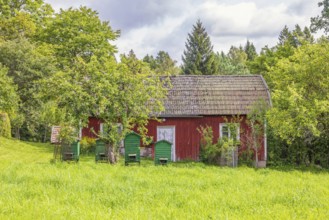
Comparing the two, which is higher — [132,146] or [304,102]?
[304,102]

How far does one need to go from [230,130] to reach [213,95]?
294 centimetres

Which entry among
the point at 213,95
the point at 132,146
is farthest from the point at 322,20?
the point at 132,146

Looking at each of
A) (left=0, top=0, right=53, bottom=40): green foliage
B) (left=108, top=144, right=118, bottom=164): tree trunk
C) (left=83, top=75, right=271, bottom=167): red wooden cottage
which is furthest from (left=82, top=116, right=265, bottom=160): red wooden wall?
(left=0, top=0, right=53, bottom=40): green foliage

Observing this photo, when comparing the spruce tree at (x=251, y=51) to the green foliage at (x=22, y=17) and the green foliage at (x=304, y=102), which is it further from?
the green foliage at (x=304, y=102)

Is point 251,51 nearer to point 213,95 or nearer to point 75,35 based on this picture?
point 75,35

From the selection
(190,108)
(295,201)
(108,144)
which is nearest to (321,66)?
(190,108)

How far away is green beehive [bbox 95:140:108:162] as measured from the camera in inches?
661

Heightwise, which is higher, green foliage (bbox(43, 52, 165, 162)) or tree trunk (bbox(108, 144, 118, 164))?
green foliage (bbox(43, 52, 165, 162))

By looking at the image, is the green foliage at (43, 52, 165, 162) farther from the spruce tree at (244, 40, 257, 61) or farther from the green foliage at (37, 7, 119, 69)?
the spruce tree at (244, 40, 257, 61)

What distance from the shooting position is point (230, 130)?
62.3ft

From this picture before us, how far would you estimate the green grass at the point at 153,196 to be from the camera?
23.1 feet

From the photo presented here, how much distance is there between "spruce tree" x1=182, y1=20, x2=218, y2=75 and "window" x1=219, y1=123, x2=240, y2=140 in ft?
94.5

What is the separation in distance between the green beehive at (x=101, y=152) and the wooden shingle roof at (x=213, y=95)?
14.8 feet

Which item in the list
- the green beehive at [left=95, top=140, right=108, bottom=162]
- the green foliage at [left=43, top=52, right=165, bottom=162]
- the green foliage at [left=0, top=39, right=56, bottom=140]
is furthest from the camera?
the green foliage at [left=0, top=39, right=56, bottom=140]
